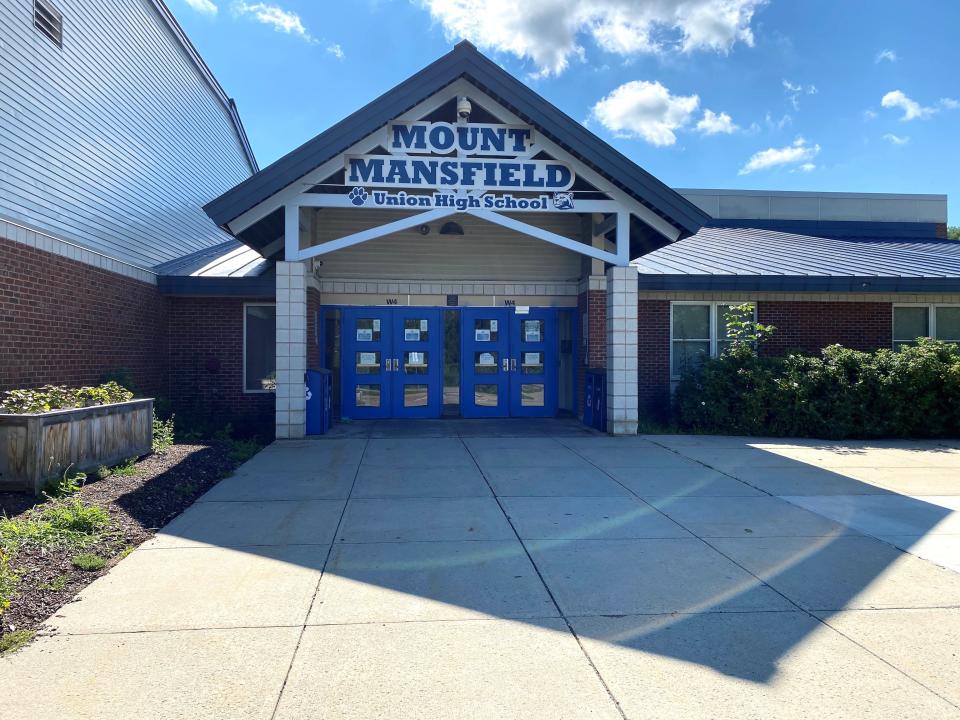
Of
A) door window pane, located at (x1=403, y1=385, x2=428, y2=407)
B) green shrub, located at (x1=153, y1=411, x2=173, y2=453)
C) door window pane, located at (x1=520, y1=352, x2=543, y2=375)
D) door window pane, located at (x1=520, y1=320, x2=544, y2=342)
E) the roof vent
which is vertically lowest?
green shrub, located at (x1=153, y1=411, x2=173, y2=453)

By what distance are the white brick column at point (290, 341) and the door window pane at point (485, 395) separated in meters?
4.39

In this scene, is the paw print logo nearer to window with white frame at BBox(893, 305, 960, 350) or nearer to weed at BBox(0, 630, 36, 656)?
weed at BBox(0, 630, 36, 656)

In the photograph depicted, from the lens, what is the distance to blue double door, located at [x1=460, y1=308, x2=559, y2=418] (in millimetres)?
14258

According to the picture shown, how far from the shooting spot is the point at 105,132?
38.1 feet

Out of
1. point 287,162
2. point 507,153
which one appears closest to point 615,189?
point 507,153

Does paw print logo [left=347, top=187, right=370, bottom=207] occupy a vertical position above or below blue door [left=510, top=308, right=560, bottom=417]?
above

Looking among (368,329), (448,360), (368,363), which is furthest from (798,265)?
(368,363)

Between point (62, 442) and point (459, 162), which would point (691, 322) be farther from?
point (62, 442)

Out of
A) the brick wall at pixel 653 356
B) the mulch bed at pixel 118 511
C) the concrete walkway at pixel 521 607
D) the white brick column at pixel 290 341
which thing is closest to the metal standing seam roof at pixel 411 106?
the white brick column at pixel 290 341

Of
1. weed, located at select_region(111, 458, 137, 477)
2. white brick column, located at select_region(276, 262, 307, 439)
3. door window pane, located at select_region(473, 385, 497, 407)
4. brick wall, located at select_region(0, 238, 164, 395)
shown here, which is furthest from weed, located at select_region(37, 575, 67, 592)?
door window pane, located at select_region(473, 385, 497, 407)

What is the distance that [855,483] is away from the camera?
8.13m

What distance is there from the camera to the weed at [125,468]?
7.91m

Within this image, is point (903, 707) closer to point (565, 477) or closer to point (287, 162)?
point (565, 477)

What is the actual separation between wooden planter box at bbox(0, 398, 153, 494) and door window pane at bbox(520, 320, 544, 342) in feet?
26.1
